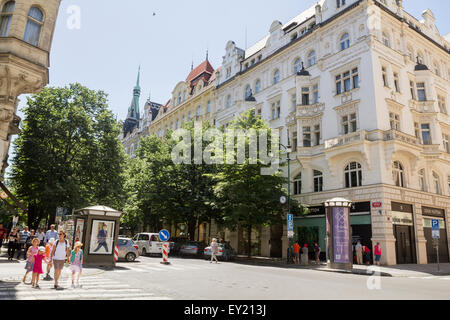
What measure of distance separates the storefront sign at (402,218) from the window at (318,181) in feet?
20.0

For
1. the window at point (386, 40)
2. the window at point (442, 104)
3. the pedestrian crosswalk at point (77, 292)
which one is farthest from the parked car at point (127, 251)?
the window at point (442, 104)

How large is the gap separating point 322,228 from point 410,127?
11.0 meters

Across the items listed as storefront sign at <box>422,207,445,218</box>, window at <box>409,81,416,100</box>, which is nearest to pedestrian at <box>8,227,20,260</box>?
storefront sign at <box>422,207,445,218</box>

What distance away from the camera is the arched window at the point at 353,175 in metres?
25.7

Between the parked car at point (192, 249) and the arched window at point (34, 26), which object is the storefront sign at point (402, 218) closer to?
the parked car at point (192, 249)

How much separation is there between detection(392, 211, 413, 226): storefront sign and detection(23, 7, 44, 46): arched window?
24.6m

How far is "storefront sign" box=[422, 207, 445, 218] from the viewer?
1059 inches

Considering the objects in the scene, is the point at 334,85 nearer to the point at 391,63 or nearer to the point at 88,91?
the point at 391,63

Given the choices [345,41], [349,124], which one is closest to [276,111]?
[349,124]

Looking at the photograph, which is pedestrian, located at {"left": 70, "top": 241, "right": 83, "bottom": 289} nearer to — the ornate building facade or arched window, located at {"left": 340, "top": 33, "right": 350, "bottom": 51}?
the ornate building facade

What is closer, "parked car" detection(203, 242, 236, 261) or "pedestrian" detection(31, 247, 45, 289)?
"pedestrian" detection(31, 247, 45, 289)

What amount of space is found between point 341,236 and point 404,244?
26.1ft

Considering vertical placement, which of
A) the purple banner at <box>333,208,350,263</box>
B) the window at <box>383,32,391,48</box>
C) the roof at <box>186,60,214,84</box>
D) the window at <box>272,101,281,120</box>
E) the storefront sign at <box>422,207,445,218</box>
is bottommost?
the purple banner at <box>333,208,350,263</box>

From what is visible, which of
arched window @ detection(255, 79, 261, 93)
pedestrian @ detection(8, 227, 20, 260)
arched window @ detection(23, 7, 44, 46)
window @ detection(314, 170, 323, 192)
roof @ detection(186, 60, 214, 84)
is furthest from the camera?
roof @ detection(186, 60, 214, 84)
